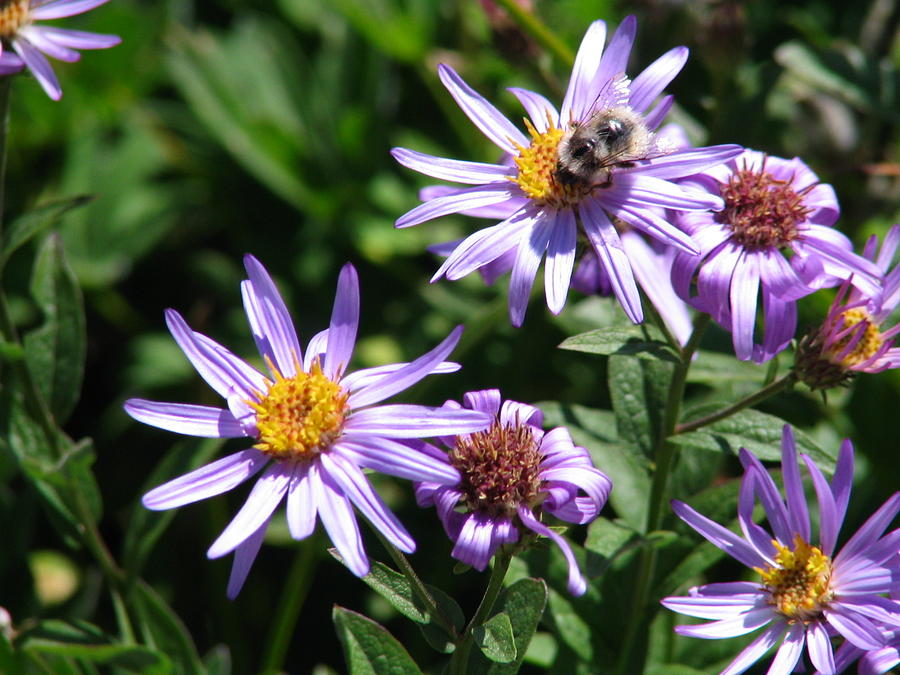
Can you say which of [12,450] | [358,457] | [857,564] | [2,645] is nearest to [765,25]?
[857,564]

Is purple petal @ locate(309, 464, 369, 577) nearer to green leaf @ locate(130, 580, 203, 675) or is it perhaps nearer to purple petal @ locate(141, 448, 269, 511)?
purple petal @ locate(141, 448, 269, 511)

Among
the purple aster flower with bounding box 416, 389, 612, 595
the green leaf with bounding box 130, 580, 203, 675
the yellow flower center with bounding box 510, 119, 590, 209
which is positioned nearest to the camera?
the purple aster flower with bounding box 416, 389, 612, 595

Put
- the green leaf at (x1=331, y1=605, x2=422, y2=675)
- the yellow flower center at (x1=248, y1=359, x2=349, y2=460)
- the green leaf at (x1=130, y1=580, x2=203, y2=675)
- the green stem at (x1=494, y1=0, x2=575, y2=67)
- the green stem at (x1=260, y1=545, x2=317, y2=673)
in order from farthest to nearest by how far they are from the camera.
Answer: the green stem at (x1=494, y1=0, x2=575, y2=67)
the green stem at (x1=260, y1=545, x2=317, y2=673)
the green leaf at (x1=130, y1=580, x2=203, y2=675)
the green leaf at (x1=331, y1=605, x2=422, y2=675)
the yellow flower center at (x1=248, y1=359, x2=349, y2=460)

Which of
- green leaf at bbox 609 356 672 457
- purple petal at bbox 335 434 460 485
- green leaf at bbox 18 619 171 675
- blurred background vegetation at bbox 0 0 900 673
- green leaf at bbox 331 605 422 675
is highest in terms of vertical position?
blurred background vegetation at bbox 0 0 900 673

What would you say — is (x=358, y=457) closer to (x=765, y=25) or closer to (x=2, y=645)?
(x=2, y=645)

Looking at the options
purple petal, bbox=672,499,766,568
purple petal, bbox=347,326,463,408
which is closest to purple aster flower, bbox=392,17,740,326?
purple petal, bbox=347,326,463,408

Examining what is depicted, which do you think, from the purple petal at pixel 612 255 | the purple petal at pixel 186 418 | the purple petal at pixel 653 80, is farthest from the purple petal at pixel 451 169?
the purple petal at pixel 186 418
